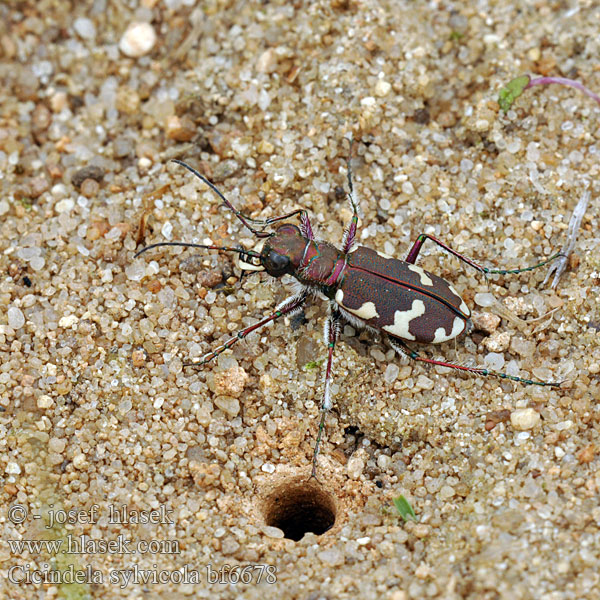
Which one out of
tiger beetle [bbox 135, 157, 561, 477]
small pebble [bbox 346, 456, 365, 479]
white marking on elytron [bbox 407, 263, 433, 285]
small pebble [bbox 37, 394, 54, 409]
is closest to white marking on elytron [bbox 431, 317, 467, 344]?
tiger beetle [bbox 135, 157, 561, 477]

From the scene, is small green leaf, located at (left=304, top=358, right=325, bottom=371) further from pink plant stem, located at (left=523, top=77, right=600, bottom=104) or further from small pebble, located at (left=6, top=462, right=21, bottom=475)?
pink plant stem, located at (left=523, top=77, right=600, bottom=104)

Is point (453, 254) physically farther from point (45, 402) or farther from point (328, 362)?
point (45, 402)

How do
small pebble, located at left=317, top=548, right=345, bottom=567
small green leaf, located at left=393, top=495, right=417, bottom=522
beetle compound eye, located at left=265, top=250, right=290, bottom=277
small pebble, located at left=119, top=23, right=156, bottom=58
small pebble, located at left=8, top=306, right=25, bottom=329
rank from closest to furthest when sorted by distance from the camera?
small pebble, located at left=317, top=548, right=345, bottom=567 < small green leaf, located at left=393, top=495, right=417, bottom=522 < beetle compound eye, located at left=265, top=250, right=290, bottom=277 < small pebble, located at left=8, top=306, right=25, bottom=329 < small pebble, located at left=119, top=23, right=156, bottom=58

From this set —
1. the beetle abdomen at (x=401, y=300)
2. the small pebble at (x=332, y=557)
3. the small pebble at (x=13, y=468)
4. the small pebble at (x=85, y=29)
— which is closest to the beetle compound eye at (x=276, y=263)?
the beetle abdomen at (x=401, y=300)

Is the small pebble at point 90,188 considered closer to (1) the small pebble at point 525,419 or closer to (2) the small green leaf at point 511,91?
(2) the small green leaf at point 511,91

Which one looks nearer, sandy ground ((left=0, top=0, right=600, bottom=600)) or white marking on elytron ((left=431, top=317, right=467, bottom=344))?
sandy ground ((left=0, top=0, right=600, bottom=600))

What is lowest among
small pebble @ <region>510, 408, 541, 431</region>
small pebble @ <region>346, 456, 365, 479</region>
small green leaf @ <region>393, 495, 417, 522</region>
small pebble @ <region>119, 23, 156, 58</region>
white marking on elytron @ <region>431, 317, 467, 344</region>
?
small green leaf @ <region>393, 495, 417, 522</region>
